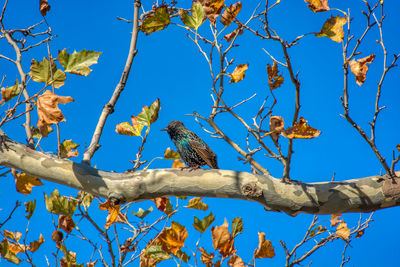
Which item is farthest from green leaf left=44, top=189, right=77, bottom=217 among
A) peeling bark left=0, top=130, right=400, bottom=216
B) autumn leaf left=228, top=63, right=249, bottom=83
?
autumn leaf left=228, top=63, right=249, bottom=83

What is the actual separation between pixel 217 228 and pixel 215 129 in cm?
90

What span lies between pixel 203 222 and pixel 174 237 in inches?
11.4

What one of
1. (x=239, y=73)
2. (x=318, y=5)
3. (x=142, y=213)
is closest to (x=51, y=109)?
(x=239, y=73)

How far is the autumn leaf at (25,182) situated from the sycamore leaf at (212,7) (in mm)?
2089

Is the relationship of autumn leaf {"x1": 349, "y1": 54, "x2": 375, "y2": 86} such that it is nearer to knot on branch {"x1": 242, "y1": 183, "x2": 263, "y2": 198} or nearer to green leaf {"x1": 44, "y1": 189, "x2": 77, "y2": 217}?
knot on branch {"x1": 242, "y1": 183, "x2": 263, "y2": 198}

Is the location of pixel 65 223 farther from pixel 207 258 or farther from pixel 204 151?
pixel 204 151

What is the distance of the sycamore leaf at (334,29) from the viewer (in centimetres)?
292

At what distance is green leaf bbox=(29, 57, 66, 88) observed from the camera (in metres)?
2.95

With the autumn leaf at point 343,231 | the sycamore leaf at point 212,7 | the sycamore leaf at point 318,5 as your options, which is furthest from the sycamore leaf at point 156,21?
the autumn leaf at point 343,231

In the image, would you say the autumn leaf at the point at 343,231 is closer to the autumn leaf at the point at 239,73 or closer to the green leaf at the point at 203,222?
the green leaf at the point at 203,222

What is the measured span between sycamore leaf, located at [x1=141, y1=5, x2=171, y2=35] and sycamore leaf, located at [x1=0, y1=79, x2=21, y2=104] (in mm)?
1140

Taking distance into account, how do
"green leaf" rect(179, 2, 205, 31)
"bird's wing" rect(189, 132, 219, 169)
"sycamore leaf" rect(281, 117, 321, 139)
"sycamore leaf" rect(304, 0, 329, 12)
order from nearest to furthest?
"sycamore leaf" rect(281, 117, 321, 139) → "sycamore leaf" rect(304, 0, 329, 12) → "green leaf" rect(179, 2, 205, 31) → "bird's wing" rect(189, 132, 219, 169)

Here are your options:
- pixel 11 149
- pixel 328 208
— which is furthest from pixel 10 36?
pixel 328 208

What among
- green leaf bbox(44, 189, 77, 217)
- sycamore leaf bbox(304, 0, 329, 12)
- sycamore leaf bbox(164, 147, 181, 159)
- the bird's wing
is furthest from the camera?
the bird's wing
